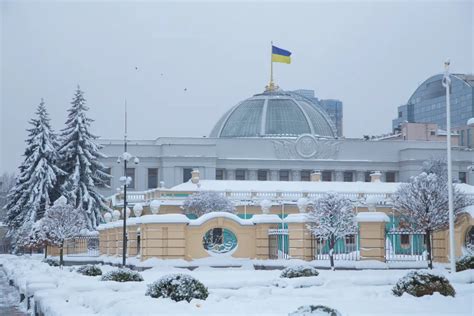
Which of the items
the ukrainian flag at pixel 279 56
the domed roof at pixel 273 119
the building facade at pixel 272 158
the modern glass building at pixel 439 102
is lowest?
the building facade at pixel 272 158

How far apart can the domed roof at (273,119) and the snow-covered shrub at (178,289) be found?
81.9 m

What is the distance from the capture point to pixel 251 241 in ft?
119

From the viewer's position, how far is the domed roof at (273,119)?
331 feet

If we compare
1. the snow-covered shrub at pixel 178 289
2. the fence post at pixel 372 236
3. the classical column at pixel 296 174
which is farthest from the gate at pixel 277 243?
the classical column at pixel 296 174

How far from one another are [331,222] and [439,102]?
462 ft

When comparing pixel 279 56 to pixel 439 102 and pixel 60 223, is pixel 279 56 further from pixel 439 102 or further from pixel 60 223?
pixel 439 102

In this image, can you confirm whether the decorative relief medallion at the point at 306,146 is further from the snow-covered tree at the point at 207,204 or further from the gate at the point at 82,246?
the gate at the point at 82,246

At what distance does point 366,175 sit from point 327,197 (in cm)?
6217

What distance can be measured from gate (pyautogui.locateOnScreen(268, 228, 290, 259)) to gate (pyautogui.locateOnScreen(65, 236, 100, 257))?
19635mm

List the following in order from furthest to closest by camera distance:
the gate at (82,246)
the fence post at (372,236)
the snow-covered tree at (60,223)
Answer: the gate at (82,246) < the snow-covered tree at (60,223) < the fence post at (372,236)

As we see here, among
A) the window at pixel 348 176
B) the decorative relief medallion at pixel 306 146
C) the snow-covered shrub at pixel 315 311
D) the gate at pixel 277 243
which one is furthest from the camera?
the window at pixel 348 176

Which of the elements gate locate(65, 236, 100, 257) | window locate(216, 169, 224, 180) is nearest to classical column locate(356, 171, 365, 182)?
window locate(216, 169, 224, 180)

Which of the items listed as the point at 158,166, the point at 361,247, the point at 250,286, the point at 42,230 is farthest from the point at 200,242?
the point at 158,166

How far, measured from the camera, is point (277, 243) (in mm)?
36500
